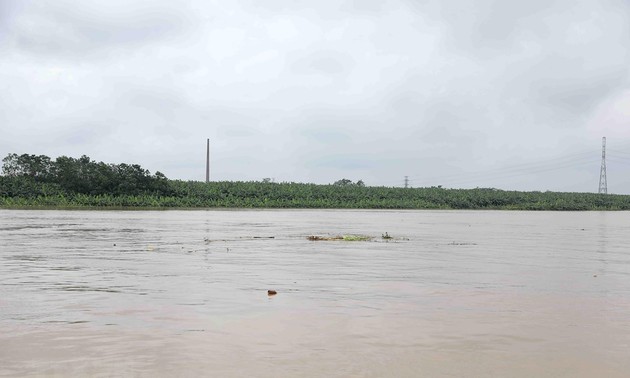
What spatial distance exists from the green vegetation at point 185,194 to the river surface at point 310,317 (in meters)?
51.9

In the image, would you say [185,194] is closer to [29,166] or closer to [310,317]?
[29,166]

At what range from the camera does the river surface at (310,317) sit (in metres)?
4.91

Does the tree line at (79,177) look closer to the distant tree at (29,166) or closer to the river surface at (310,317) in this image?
the distant tree at (29,166)

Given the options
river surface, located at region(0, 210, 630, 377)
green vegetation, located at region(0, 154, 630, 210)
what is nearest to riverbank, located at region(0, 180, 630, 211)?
green vegetation, located at region(0, 154, 630, 210)

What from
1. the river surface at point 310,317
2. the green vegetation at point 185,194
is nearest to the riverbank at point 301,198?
the green vegetation at point 185,194

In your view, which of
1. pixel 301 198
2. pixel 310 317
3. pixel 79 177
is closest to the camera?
pixel 310 317

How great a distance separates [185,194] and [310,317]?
64.7m

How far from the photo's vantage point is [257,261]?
41.2 feet

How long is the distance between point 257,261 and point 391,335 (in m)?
6.91

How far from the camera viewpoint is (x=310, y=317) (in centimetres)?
671

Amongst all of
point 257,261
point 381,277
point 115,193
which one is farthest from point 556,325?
point 115,193

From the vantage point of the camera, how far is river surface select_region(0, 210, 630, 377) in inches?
193

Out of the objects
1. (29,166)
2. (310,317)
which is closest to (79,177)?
(29,166)

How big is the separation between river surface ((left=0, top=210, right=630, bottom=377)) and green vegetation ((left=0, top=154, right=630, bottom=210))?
170ft
